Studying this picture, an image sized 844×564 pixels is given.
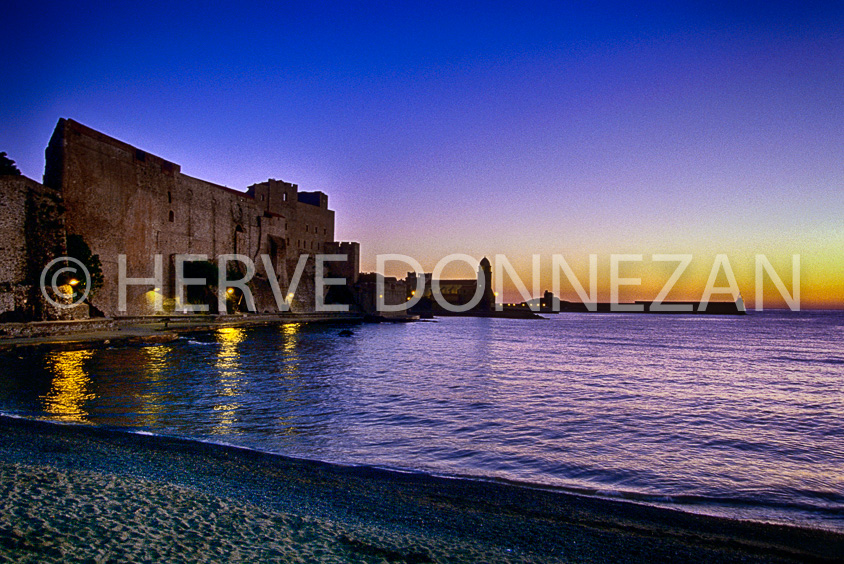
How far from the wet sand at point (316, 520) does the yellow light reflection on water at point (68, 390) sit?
2364 mm

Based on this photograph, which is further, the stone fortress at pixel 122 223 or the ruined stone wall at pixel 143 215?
the ruined stone wall at pixel 143 215

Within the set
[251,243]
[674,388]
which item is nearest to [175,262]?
[251,243]

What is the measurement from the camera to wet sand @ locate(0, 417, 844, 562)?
2808mm

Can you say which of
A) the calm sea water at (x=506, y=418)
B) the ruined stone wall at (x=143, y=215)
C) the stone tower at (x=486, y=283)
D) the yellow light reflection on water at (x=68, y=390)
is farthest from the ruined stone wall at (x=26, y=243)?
the stone tower at (x=486, y=283)

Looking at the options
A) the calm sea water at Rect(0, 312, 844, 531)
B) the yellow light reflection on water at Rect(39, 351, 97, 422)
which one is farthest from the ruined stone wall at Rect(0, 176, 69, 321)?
the yellow light reflection on water at Rect(39, 351, 97, 422)

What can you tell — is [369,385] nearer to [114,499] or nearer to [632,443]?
[632,443]

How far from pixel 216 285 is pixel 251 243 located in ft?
23.6

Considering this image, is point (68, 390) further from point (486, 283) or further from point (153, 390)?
point (486, 283)

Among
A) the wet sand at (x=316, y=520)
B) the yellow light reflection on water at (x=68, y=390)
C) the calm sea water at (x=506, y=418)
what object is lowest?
the calm sea water at (x=506, y=418)

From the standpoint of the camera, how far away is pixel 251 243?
127ft

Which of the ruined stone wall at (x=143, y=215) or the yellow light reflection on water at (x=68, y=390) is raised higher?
the ruined stone wall at (x=143, y=215)

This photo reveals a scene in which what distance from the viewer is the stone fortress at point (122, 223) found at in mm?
17328

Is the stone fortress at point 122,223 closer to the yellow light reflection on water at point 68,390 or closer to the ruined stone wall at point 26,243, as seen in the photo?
the ruined stone wall at point 26,243

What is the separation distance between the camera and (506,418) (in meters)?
8.02
